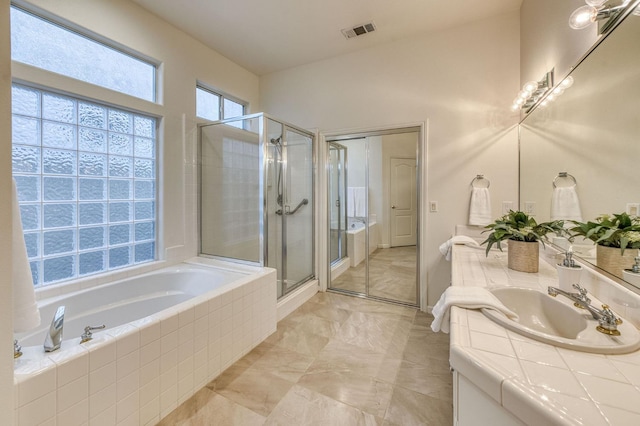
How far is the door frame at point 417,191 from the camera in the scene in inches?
102

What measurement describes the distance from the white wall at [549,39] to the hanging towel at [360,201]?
185 centimetres

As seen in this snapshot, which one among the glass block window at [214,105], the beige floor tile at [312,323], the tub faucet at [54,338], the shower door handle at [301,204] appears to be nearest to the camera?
the tub faucet at [54,338]

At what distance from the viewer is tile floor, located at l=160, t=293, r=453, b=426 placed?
1384 mm

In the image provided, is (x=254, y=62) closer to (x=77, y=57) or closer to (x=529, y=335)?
(x=77, y=57)

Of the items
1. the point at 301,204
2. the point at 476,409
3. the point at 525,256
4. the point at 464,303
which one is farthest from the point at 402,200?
the point at 476,409

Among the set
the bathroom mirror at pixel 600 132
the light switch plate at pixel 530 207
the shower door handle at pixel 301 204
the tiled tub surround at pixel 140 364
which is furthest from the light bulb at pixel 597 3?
the shower door handle at pixel 301 204

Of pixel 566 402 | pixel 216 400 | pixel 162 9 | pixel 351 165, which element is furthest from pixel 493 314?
pixel 162 9

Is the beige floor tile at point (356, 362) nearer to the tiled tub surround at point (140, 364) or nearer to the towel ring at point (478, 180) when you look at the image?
the tiled tub surround at point (140, 364)

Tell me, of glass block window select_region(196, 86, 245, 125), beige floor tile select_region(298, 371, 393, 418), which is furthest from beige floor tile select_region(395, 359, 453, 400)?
glass block window select_region(196, 86, 245, 125)

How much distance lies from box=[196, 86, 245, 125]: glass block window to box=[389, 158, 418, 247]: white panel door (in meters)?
2.14

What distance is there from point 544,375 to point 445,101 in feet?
8.18

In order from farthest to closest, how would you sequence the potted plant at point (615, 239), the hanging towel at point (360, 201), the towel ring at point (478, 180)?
the hanging towel at point (360, 201)
the towel ring at point (478, 180)
the potted plant at point (615, 239)

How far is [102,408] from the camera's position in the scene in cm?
112

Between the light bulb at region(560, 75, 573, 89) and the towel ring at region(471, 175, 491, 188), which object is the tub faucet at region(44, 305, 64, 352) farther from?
the towel ring at region(471, 175, 491, 188)
